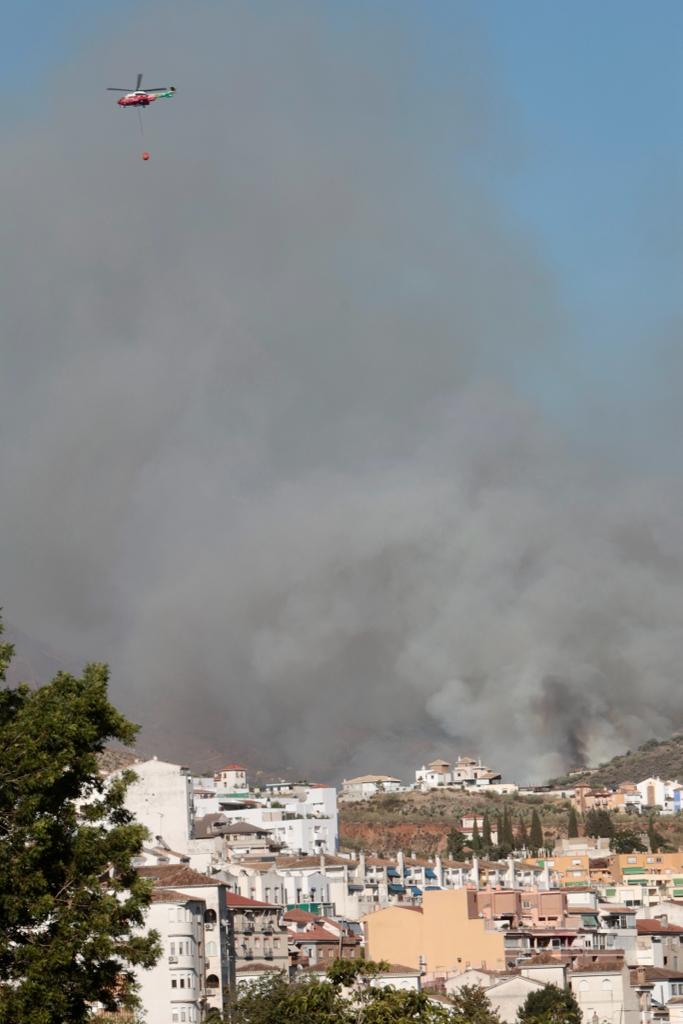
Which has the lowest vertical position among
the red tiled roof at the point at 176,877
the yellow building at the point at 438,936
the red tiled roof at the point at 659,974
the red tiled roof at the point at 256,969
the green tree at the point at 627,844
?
the red tiled roof at the point at 659,974

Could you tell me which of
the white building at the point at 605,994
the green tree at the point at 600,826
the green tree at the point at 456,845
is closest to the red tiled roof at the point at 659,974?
the white building at the point at 605,994

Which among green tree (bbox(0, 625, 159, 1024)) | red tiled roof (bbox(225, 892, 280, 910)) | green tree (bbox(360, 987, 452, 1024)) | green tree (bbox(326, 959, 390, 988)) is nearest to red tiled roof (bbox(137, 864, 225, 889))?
red tiled roof (bbox(225, 892, 280, 910))

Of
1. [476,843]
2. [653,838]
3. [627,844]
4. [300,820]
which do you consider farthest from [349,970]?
[653,838]

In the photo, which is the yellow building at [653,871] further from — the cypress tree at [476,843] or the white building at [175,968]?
the white building at [175,968]

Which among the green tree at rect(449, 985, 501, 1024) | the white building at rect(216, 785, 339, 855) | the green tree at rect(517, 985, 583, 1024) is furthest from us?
the white building at rect(216, 785, 339, 855)

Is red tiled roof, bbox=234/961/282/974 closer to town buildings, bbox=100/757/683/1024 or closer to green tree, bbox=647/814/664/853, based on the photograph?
town buildings, bbox=100/757/683/1024

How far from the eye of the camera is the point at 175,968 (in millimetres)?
79438

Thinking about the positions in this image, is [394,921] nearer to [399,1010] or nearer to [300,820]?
[300,820]

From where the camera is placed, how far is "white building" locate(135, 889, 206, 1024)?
3086 inches

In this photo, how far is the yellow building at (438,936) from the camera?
10538 centimetres

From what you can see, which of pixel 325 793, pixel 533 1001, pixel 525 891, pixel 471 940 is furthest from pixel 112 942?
pixel 325 793

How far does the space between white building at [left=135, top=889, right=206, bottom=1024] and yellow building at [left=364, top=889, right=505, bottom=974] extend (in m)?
25.1

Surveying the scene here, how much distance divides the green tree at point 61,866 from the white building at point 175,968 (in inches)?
1505

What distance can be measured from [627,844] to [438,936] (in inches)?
2602
